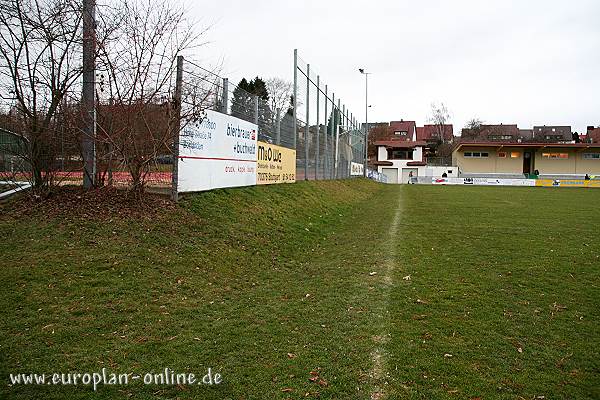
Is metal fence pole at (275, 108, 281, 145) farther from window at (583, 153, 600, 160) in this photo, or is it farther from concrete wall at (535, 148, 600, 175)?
window at (583, 153, 600, 160)

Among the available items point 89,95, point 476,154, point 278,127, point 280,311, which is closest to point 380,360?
point 280,311

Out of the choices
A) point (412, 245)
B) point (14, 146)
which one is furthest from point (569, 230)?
point (14, 146)

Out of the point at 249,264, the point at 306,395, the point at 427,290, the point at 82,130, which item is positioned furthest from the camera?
the point at 82,130

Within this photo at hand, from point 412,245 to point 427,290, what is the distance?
12.0 feet

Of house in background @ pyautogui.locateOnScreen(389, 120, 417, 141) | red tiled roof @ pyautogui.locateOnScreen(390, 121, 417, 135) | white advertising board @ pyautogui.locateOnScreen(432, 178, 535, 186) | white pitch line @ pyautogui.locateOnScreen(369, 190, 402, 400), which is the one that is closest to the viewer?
white pitch line @ pyautogui.locateOnScreen(369, 190, 402, 400)

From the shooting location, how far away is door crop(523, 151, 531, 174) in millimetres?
65188

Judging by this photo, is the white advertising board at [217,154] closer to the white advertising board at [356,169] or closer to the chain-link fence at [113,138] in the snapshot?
the chain-link fence at [113,138]

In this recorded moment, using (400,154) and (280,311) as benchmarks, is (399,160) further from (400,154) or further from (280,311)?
(280,311)

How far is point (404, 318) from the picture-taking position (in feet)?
16.7

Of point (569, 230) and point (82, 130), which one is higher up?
point (82, 130)

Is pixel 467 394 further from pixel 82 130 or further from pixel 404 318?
pixel 82 130

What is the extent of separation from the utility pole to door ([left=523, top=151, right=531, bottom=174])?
217 feet

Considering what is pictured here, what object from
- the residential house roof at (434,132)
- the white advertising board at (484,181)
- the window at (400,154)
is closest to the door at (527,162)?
the white advertising board at (484,181)

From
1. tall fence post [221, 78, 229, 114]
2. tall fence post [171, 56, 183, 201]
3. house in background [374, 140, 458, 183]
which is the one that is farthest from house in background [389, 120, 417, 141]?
tall fence post [171, 56, 183, 201]
